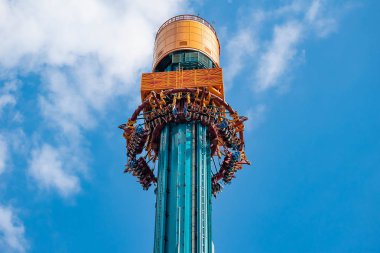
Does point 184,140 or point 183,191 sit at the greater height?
point 184,140

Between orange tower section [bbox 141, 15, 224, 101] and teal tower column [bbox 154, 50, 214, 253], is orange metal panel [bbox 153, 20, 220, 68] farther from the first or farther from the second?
teal tower column [bbox 154, 50, 214, 253]

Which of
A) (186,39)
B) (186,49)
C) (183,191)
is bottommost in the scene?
(183,191)

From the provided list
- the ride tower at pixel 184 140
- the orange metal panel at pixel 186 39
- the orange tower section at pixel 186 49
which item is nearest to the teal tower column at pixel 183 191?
the ride tower at pixel 184 140

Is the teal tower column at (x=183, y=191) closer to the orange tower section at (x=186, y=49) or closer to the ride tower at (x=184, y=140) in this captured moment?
the ride tower at (x=184, y=140)

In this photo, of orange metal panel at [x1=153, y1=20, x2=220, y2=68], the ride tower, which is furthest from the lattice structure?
orange metal panel at [x1=153, y1=20, x2=220, y2=68]

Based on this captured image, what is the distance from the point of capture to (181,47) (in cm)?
8219

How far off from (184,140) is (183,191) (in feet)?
23.3

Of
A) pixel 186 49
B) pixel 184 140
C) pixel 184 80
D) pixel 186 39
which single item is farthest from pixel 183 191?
pixel 186 39

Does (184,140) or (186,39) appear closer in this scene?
(184,140)

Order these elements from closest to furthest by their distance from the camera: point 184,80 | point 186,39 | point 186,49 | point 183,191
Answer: point 183,191, point 184,80, point 186,49, point 186,39

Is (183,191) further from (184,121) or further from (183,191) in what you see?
(184,121)

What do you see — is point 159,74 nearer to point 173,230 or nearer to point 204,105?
point 204,105

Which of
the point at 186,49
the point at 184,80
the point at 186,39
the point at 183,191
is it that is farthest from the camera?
the point at 186,39

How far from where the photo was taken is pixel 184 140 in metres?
69.9
